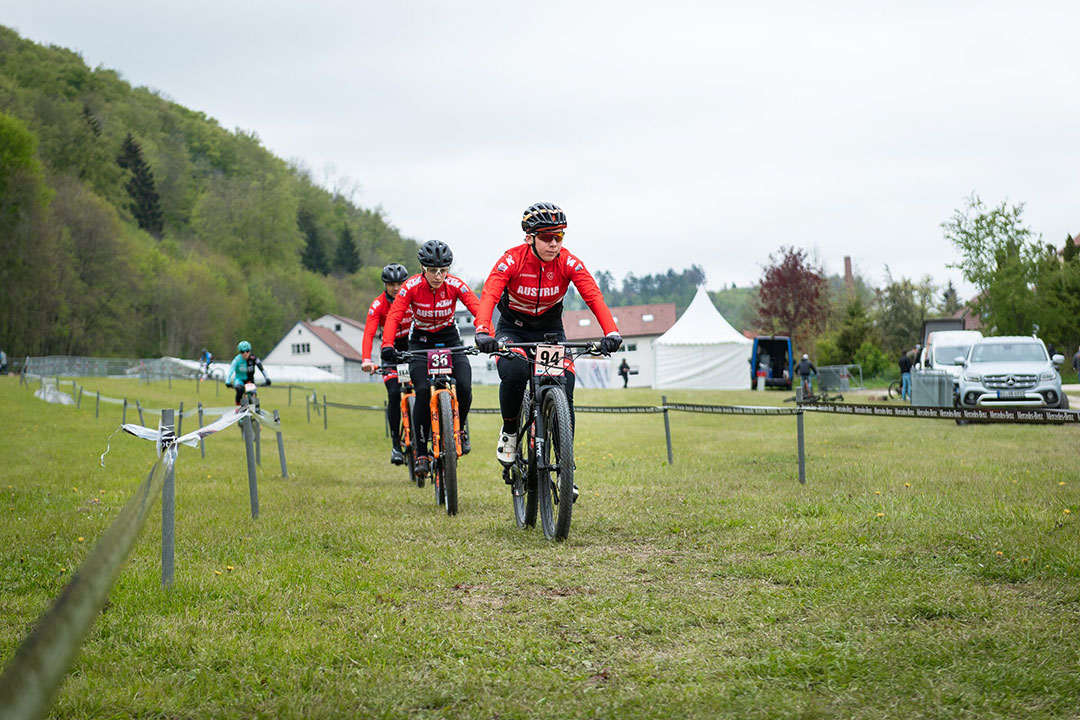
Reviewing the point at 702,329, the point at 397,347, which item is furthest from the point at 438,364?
the point at 702,329

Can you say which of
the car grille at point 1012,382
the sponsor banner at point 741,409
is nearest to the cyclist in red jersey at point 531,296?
the sponsor banner at point 741,409

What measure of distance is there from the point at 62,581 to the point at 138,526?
2.94 metres

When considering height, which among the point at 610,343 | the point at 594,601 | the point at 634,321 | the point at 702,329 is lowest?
the point at 594,601

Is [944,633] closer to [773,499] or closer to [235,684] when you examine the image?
[235,684]

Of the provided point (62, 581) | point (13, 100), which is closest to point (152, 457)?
point (62, 581)

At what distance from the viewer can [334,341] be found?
98.4 meters

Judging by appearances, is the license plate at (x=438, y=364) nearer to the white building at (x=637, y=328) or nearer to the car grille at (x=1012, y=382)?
the car grille at (x=1012, y=382)

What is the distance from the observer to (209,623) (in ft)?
14.6

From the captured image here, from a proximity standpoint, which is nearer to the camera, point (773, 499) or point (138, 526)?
point (138, 526)

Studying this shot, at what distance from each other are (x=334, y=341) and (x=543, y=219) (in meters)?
94.0

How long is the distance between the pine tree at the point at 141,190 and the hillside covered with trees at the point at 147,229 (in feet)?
0.44

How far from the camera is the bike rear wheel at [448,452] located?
8188mm

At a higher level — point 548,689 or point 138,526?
point 138,526

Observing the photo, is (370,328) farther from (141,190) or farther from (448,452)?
(141,190)
